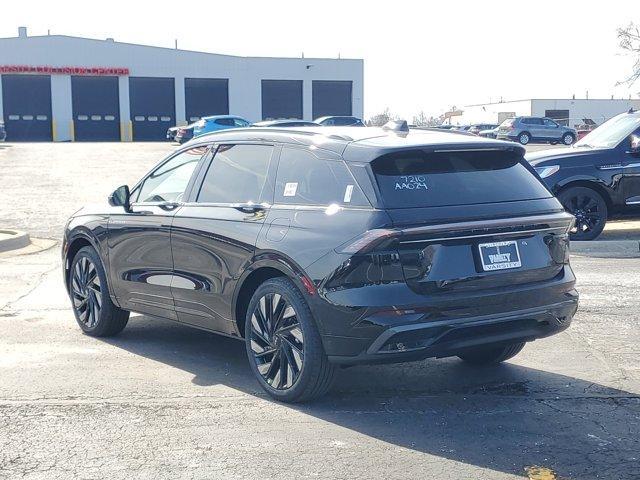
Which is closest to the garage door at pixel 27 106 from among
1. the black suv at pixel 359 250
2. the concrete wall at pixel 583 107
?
the concrete wall at pixel 583 107

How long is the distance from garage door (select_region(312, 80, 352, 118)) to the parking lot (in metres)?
55.4

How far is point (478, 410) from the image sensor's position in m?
5.61

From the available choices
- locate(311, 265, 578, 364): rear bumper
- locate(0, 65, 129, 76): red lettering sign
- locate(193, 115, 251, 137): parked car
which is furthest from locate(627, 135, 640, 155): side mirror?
locate(0, 65, 129, 76): red lettering sign

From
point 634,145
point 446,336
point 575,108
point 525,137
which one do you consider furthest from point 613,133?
point 575,108

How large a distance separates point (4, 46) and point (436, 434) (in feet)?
190

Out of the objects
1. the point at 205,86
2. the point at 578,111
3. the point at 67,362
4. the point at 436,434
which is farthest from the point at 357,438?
the point at 578,111

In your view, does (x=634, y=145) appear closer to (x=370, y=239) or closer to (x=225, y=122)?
(x=370, y=239)

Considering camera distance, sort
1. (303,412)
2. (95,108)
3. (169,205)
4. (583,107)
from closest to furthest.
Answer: (303,412), (169,205), (95,108), (583,107)

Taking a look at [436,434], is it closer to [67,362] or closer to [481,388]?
[481,388]

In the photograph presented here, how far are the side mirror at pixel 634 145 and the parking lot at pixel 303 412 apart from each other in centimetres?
496

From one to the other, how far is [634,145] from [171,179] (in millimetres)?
8197

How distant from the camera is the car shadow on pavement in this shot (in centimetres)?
482

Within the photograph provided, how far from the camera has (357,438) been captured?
5117 millimetres

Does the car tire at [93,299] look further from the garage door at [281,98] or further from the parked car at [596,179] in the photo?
the garage door at [281,98]
